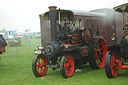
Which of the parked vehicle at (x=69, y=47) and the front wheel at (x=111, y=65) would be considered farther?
the parked vehicle at (x=69, y=47)

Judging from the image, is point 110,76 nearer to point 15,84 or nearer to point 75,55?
point 75,55

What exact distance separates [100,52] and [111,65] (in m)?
2.14

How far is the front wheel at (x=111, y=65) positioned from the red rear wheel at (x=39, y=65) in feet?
6.85

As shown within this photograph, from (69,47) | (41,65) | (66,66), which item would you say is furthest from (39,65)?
(69,47)

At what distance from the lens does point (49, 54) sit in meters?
6.51

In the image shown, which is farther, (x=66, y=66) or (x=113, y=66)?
(x=66, y=66)

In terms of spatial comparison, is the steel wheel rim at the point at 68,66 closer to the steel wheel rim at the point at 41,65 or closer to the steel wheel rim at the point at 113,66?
the steel wheel rim at the point at 41,65

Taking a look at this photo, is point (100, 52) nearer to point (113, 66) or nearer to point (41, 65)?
point (113, 66)

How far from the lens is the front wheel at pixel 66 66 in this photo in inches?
244

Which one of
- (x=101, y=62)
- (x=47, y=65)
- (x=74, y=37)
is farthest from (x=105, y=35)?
(x=47, y=65)

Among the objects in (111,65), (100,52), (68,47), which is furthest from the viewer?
(100,52)

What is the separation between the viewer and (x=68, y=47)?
6773mm

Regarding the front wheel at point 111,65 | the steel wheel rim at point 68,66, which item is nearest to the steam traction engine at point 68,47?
the steel wheel rim at point 68,66

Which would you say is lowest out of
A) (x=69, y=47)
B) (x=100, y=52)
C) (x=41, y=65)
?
(x=41, y=65)
